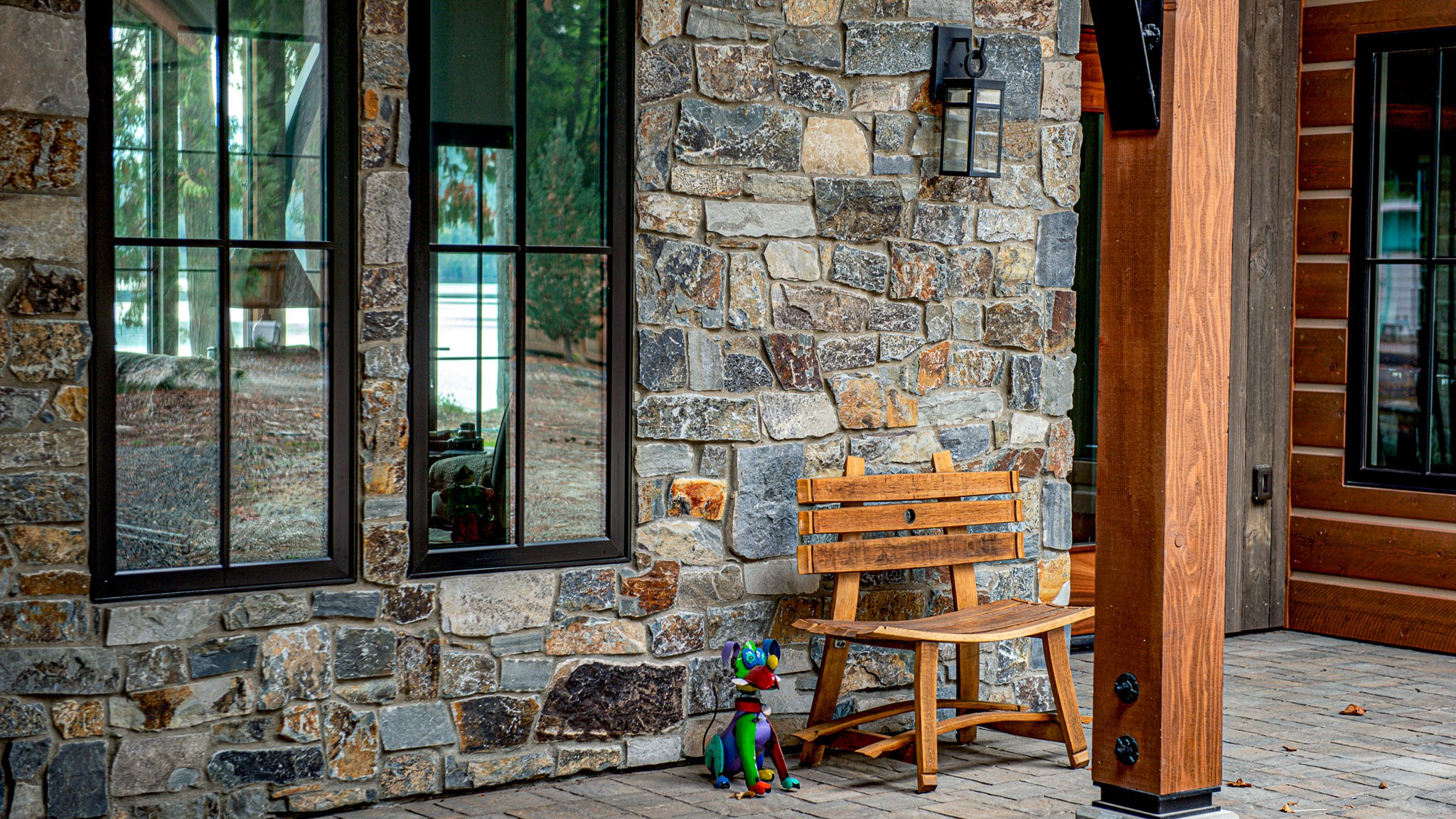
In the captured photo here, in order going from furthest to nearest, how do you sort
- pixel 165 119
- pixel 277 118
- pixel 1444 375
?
pixel 1444 375
pixel 277 118
pixel 165 119

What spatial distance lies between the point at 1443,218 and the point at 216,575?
518cm

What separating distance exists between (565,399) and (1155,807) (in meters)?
1.92

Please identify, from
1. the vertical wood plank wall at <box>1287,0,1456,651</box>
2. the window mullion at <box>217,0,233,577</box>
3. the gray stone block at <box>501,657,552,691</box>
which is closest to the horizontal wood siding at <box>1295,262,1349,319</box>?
the vertical wood plank wall at <box>1287,0,1456,651</box>

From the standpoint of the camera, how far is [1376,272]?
6316 mm

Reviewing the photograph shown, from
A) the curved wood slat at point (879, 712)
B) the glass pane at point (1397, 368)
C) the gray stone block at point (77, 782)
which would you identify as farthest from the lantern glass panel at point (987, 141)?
the gray stone block at point (77, 782)

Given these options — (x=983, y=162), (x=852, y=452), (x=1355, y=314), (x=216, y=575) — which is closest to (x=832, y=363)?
(x=852, y=452)

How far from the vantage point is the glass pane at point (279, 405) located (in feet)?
12.2

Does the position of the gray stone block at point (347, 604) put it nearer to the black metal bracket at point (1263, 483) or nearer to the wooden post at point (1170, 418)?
the wooden post at point (1170, 418)

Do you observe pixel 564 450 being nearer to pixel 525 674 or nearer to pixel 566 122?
pixel 525 674

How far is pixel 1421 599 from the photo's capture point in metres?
6.16

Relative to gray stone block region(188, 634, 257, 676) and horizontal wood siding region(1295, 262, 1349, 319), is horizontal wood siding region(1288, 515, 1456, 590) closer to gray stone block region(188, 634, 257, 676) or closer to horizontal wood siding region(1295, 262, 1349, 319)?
horizontal wood siding region(1295, 262, 1349, 319)

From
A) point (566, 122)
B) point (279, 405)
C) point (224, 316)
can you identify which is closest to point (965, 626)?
point (566, 122)

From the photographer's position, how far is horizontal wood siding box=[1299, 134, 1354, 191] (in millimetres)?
6332

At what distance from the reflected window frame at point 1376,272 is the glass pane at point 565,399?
12.5 ft
